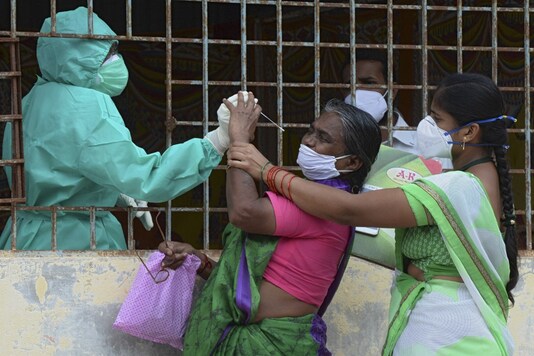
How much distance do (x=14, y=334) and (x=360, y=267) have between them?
1.41 m

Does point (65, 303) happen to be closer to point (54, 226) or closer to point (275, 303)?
point (54, 226)

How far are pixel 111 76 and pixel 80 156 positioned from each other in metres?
0.44

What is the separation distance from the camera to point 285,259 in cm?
389

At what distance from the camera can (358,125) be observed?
394 cm

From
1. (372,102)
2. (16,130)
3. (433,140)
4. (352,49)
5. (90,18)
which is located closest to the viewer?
(433,140)

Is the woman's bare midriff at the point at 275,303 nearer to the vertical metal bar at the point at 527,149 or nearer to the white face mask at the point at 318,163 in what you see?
the white face mask at the point at 318,163

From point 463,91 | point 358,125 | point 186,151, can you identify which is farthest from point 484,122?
point 186,151

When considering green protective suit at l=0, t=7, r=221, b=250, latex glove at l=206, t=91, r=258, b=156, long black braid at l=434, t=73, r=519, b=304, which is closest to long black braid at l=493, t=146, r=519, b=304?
long black braid at l=434, t=73, r=519, b=304

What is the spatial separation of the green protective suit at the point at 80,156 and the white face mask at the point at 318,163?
21.1 inches

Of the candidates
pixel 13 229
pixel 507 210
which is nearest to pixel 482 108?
pixel 507 210

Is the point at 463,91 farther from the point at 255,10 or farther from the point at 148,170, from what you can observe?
the point at 255,10

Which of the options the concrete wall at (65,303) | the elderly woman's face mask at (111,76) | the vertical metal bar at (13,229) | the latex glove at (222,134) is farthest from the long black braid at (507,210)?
the vertical metal bar at (13,229)

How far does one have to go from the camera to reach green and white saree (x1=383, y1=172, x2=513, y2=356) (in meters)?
3.63

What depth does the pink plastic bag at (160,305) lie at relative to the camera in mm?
4312
